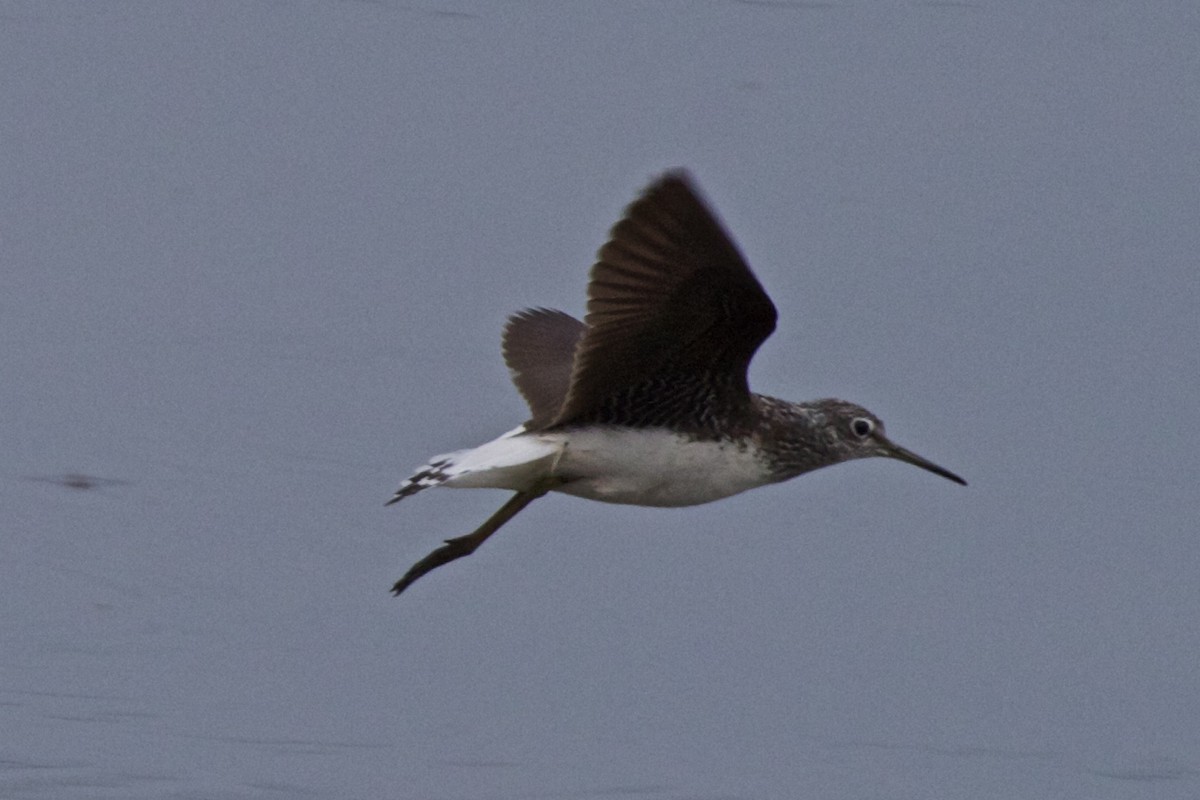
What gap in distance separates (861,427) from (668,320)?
1.22 metres

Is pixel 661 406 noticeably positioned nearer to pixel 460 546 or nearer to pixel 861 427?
pixel 460 546

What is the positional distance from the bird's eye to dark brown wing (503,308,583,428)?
88 cm

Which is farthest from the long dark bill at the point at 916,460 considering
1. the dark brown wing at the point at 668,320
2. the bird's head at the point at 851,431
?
the dark brown wing at the point at 668,320

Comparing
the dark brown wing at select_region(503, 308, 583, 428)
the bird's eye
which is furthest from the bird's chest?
the bird's eye

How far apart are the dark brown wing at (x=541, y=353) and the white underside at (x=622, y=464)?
17.9 inches

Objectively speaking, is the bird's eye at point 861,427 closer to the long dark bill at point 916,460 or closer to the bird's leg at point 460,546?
the long dark bill at point 916,460

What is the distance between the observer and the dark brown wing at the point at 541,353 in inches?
335

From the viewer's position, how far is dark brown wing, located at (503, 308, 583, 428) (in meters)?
8.50

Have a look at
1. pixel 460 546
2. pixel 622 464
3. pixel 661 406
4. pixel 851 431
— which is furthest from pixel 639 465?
pixel 851 431

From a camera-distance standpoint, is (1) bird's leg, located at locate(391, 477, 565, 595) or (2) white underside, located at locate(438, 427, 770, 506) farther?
(1) bird's leg, located at locate(391, 477, 565, 595)

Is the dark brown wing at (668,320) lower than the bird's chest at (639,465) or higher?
higher

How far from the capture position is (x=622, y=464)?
7824 millimetres

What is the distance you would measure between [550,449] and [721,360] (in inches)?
21.7

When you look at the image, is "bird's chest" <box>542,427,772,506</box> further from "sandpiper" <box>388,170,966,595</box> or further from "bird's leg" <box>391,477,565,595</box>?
"bird's leg" <box>391,477,565,595</box>
